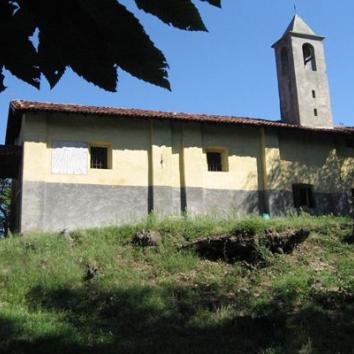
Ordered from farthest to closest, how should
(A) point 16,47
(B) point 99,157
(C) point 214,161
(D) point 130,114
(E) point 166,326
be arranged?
(C) point 214,161, (B) point 99,157, (D) point 130,114, (E) point 166,326, (A) point 16,47

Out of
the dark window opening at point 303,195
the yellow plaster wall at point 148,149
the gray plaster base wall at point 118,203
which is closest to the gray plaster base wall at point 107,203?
the gray plaster base wall at point 118,203

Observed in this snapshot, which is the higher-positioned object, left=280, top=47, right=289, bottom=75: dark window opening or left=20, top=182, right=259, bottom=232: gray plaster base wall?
left=280, top=47, right=289, bottom=75: dark window opening

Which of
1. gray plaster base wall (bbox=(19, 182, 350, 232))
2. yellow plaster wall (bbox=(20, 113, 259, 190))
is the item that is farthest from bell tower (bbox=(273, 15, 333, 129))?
gray plaster base wall (bbox=(19, 182, 350, 232))

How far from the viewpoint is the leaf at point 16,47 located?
1517 mm

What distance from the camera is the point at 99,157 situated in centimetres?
1973

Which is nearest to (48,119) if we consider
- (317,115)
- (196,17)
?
(317,115)

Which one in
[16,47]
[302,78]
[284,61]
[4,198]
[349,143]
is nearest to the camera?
[16,47]

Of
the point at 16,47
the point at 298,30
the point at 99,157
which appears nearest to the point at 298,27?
the point at 298,30

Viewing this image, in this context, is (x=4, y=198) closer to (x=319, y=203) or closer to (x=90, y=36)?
(x=319, y=203)

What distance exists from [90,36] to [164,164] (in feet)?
61.2

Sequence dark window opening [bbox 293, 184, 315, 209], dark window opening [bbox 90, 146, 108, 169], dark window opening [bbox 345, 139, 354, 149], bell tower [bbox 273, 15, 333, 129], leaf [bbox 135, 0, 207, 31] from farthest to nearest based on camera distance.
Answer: bell tower [bbox 273, 15, 333, 129]
dark window opening [bbox 345, 139, 354, 149]
dark window opening [bbox 293, 184, 315, 209]
dark window opening [bbox 90, 146, 108, 169]
leaf [bbox 135, 0, 207, 31]

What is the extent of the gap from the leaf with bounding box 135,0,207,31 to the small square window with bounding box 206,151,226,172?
64.3 ft

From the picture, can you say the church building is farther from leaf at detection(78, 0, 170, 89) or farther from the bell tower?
leaf at detection(78, 0, 170, 89)

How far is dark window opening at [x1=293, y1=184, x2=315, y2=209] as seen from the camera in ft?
72.1
